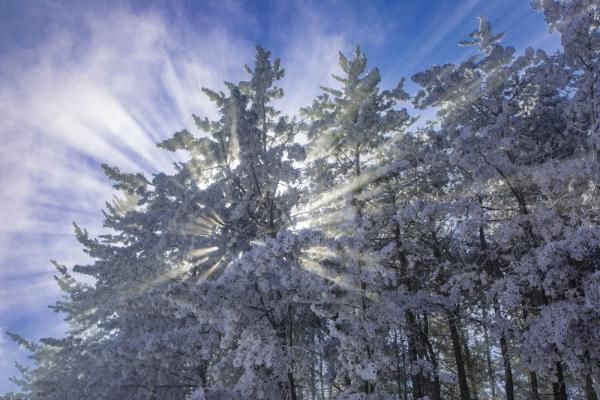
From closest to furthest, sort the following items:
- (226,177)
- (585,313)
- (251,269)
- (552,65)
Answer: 1. (251,269)
2. (585,313)
3. (552,65)
4. (226,177)

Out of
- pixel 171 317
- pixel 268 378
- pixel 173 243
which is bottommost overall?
pixel 268 378

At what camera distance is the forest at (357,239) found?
8.32 m

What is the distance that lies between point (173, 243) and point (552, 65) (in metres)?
12.1

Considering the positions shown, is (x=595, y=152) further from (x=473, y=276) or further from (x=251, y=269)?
(x=251, y=269)

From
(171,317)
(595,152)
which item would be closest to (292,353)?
(171,317)

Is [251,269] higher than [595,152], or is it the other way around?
[595,152]

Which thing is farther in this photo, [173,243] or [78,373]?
[78,373]

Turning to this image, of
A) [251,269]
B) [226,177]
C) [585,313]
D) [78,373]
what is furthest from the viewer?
[78,373]

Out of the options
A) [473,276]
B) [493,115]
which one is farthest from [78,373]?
[493,115]

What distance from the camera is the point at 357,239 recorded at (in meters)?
8.49

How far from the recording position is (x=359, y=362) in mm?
8047

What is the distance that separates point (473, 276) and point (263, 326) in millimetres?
5984

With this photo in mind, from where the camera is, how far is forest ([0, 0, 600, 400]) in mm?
8320

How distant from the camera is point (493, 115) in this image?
1245 cm
